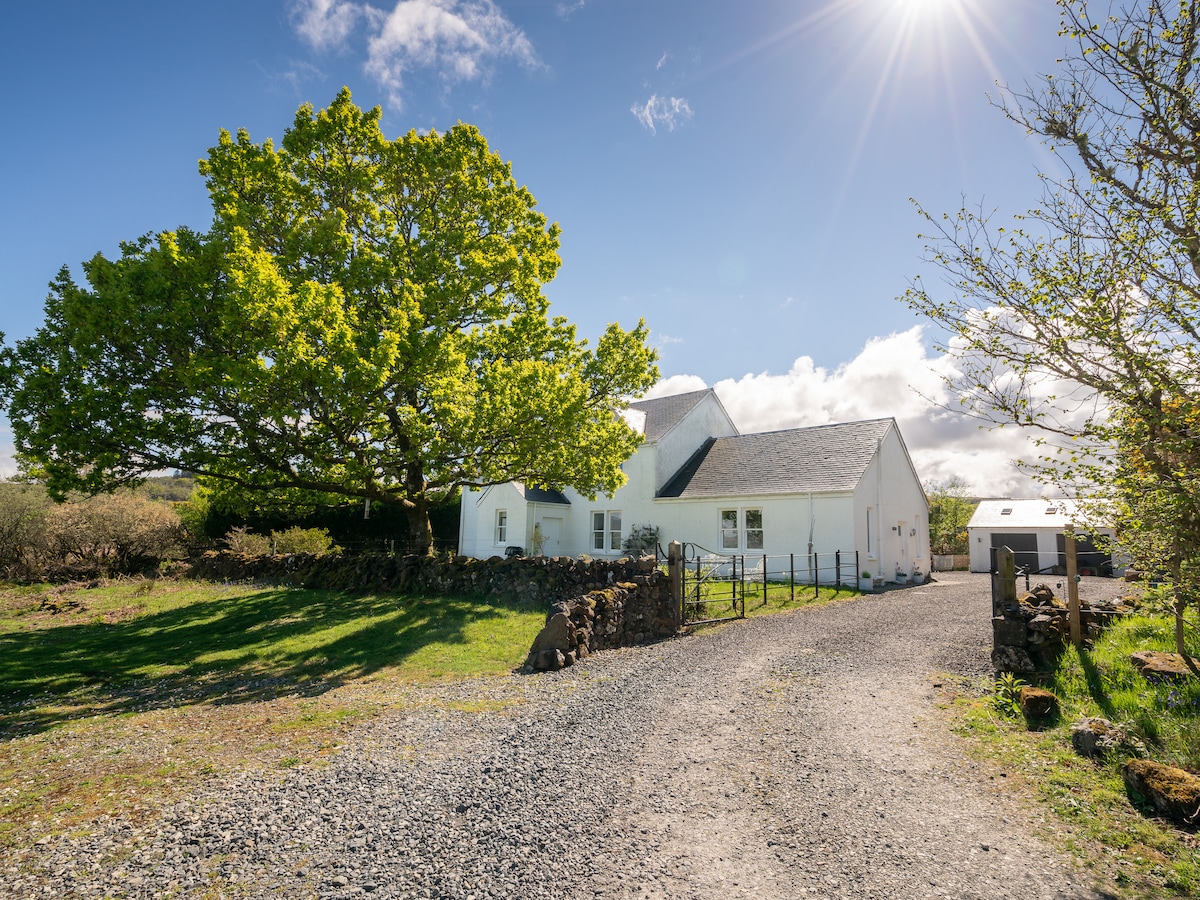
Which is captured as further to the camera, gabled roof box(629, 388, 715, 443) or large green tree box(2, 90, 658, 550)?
gabled roof box(629, 388, 715, 443)

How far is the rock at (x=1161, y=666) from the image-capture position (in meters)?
6.68

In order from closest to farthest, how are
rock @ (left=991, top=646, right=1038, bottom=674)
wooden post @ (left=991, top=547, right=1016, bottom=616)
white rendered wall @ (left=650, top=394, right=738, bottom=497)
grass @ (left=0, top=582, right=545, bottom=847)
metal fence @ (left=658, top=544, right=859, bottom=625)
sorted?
grass @ (left=0, top=582, right=545, bottom=847), rock @ (left=991, top=646, right=1038, bottom=674), wooden post @ (left=991, top=547, right=1016, bottom=616), metal fence @ (left=658, top=544, right=859, bottom=625), white rendered wall @ (left=650, top=394, right=738, bottom=497)

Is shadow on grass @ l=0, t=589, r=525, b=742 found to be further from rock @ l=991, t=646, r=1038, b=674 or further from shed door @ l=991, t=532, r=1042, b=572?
shed door @ l=991, t=532, r=1042, b=572

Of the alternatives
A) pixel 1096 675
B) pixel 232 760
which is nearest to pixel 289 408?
pixel 232 760

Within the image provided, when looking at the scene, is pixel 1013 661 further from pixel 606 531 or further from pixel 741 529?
pixel 606 531

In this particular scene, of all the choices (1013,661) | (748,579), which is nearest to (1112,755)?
(1013,661)

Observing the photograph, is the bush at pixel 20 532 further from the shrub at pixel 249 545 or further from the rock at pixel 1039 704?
the rock at pixel 1039 704

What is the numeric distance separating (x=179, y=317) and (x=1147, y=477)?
46.3 ft

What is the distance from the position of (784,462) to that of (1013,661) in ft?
50.2

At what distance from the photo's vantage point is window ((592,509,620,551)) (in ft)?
88.9

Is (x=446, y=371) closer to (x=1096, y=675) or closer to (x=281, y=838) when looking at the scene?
(x=281, y=838)

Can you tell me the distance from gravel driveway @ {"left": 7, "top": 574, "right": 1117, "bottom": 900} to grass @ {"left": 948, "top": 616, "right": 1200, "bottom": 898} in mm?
349

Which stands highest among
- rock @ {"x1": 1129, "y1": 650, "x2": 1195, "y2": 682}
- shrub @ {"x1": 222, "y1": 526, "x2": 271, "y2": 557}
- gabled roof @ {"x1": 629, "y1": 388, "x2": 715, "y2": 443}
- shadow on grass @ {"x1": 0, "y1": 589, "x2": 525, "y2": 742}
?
gabled roof @ {"x1": 629, "y1": 388, "x2": 715, "y2": 443}

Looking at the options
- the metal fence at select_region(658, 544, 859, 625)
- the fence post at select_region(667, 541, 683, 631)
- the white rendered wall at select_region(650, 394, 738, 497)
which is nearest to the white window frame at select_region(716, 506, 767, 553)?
the metal fence at select_region(658, 544, 859, 625)
